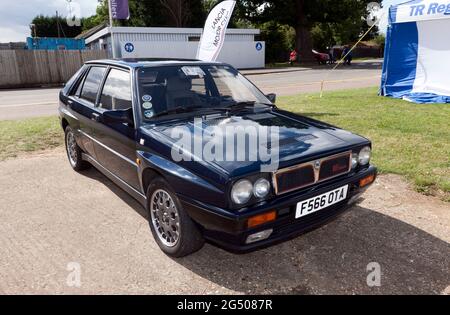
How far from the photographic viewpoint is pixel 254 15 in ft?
113

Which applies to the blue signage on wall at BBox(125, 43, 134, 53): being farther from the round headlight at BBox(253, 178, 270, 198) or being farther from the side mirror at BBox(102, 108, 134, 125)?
the round headlight at BBox(253, 178, 270, 198)

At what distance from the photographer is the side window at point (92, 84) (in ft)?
14.3

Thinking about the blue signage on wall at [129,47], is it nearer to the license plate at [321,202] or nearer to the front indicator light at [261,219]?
the license plate at [321,202]

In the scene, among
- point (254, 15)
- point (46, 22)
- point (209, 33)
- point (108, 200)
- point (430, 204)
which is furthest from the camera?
point (46, 22)

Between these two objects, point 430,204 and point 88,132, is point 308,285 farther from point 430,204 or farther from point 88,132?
point 88,132

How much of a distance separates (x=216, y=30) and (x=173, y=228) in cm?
629

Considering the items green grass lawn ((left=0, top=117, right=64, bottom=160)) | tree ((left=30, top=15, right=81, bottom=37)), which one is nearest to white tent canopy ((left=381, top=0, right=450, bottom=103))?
green grass lawn ((left=0, top=117, right=64, bottom=160))

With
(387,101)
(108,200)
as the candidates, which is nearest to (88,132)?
(108,200)

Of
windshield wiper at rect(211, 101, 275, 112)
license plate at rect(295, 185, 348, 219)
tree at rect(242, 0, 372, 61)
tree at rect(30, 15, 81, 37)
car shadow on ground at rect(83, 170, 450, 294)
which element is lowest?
car shadow on ground at rect(83, 170, 450, 294)

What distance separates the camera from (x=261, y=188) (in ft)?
8.67

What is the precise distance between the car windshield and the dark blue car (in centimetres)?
1

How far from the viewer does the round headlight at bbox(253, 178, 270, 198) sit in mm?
2621

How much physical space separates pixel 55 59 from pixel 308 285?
73.6 feet

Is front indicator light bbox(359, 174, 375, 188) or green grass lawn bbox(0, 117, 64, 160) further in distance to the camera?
green grass lawn bbox(0, 117, 64, 160)
